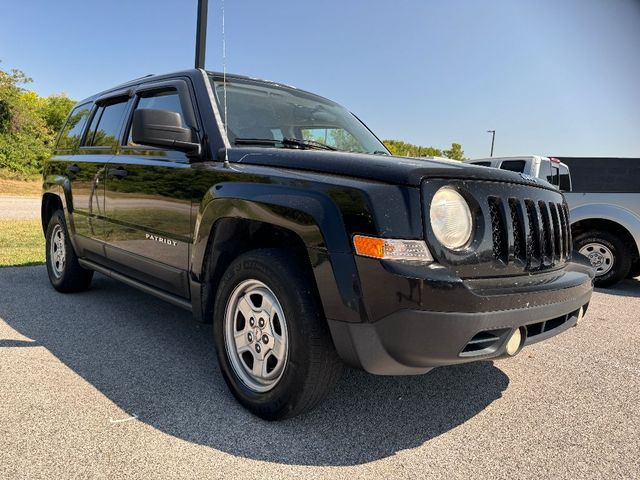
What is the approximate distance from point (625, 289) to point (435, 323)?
601cm

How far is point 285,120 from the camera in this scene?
3.34m

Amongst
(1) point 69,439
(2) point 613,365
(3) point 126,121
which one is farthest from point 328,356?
(3) point 126,121

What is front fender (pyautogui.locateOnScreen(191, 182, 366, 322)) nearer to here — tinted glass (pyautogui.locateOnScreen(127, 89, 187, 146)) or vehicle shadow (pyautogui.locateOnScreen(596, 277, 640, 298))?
tinted glass (pyautogui.locateOnScreen(127, 89, 187, 146))

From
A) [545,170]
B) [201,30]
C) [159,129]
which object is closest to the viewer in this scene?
[159,129]

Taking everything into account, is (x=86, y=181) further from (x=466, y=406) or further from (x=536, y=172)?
(x=536, y=172)

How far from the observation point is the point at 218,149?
2861 millimetres

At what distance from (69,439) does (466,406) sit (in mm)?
2019

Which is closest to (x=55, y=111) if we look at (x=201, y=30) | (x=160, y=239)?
(x=201, y=30)

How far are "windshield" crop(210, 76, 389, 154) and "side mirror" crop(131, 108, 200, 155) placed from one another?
0.29 metres

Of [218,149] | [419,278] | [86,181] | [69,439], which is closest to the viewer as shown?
[419,278]

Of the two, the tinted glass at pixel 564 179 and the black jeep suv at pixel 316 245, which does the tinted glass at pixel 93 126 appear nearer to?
the black jeep suv at pixel 316 245

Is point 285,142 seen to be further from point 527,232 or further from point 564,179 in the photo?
point 564,179

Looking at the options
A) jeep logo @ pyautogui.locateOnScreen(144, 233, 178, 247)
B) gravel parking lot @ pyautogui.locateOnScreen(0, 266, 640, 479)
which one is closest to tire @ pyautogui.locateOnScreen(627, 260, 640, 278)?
gravel parking lot @ pyautogui.locateOnScreen(0, 266, 640, 479)

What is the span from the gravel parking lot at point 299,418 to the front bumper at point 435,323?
1.56ft
